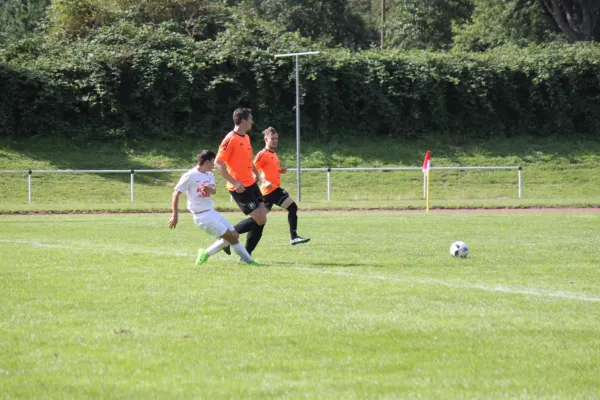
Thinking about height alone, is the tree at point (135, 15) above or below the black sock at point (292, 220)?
above

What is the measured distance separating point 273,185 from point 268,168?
318 millimetres

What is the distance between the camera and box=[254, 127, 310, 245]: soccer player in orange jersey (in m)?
14.8

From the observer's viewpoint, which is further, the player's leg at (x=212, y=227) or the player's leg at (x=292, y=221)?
the player's leg at (x=292, y=221)

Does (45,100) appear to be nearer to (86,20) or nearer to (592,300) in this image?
(86,20)

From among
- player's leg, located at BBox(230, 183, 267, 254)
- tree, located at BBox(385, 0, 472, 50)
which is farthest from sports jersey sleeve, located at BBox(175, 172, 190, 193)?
tree, located at BBox(385, 0, 472, 50)

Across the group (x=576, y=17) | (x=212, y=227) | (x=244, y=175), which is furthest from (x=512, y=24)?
(x=212, y=227)

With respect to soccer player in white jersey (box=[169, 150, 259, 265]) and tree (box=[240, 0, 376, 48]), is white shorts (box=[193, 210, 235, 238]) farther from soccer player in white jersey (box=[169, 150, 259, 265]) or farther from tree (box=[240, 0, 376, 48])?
tree (box=[240, 0, 376, 48])

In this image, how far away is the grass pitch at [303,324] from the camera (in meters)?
5.36

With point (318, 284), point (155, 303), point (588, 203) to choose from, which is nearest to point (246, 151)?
point (318, 284)

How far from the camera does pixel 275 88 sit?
42.4 m

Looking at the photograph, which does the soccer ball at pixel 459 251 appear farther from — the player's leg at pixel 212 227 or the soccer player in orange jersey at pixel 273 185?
the player's leg at pixel 212 227

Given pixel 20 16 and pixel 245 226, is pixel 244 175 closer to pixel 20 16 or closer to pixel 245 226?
pixel 245 226

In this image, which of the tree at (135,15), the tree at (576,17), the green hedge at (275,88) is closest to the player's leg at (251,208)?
the green hedge at (275,88)

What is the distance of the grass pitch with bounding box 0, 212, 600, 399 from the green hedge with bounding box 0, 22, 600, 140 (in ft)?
90.4
